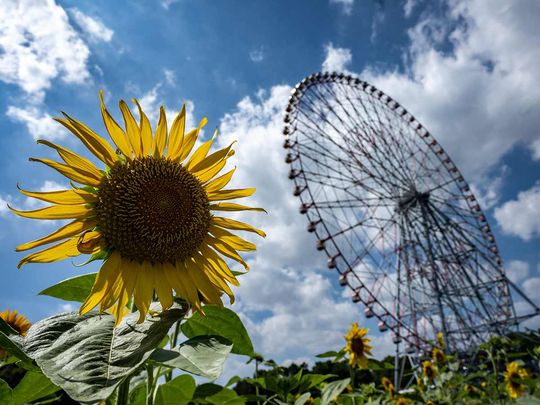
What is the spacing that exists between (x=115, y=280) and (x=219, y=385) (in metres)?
0.58

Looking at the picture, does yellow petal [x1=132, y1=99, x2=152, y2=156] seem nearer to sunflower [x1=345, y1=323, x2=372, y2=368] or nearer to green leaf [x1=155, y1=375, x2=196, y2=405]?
green leaf [x1=155, y1=375, x2=196, y2=405]

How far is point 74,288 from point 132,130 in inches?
17.9

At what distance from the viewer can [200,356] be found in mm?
872

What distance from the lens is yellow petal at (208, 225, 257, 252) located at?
4.56ft

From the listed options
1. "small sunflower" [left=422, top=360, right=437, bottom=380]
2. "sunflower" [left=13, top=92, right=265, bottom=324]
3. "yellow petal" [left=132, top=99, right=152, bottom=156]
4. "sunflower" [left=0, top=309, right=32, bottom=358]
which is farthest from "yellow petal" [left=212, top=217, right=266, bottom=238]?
"small sunflower" [left=422, top=360, right=437, bottom=380]

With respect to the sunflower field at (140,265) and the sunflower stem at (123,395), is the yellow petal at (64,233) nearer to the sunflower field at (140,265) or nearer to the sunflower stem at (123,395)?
the sunflower field at (140,265)

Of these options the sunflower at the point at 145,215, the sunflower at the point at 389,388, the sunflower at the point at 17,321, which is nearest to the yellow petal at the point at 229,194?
the sunflower at the point at 145,215

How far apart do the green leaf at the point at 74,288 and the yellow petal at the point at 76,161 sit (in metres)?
0.27

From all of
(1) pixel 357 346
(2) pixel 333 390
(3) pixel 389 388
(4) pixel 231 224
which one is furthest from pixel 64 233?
(3) pixel 389 388

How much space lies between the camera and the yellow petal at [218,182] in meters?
1.47

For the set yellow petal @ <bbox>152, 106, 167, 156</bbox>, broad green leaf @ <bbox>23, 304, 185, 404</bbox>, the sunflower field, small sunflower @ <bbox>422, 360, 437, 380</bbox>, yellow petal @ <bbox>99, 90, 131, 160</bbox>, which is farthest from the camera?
small sunflower @ <bbox>422, 360, 437, 380</bbox>

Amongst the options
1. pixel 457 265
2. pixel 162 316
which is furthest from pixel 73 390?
pixel 457 265

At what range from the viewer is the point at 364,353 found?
3.98m

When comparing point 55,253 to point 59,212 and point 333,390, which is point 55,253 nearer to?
point 59,212
